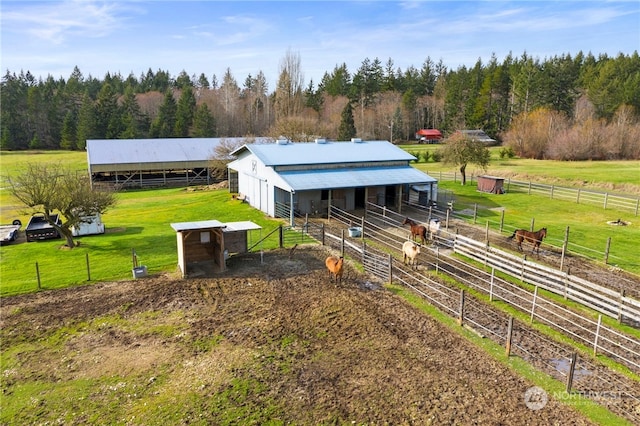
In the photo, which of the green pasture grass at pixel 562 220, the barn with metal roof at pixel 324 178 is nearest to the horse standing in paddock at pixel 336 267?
the barn with metal roof at pixel 324 178

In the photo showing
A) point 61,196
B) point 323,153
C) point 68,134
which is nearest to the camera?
point 61,196

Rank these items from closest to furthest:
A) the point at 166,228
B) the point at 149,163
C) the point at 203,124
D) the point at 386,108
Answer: the point at 166,228 → the point at 149,163 → the point at 203,124 → the point at 386,108

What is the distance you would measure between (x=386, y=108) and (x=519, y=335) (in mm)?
82960

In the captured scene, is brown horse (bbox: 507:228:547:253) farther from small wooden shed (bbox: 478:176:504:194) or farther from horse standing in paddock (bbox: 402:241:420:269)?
small wooden shed (bbox: 478:176:504:194)

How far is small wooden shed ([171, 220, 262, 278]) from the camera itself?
57.0 ft

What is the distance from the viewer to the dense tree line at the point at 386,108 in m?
65.2

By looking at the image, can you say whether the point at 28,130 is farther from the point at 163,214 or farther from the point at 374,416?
the point at 374,416

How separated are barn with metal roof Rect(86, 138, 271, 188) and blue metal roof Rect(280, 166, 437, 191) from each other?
16.7 meters

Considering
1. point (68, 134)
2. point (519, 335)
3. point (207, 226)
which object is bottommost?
point (519, 335)

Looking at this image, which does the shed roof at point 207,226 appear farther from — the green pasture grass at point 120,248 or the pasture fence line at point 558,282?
the pasture fence line at point 558,282

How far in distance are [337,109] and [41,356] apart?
8686 cm

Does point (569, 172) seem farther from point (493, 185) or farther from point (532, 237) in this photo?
point (532, 237)

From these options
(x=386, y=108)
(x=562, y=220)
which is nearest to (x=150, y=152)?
(x=562, y=220)

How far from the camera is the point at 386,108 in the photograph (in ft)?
299
